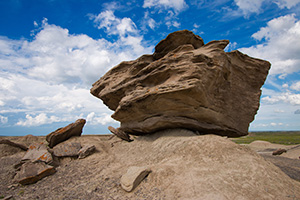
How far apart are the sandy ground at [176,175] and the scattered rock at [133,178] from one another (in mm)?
159

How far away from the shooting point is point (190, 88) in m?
8.39

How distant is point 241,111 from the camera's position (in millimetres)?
11172

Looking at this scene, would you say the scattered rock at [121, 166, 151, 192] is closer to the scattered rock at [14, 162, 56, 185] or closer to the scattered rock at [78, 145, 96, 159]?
the scattered rock at [14, 162, 56, 185]

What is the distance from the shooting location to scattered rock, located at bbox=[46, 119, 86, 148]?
1208cm

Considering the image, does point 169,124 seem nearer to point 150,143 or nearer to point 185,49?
point 150,143

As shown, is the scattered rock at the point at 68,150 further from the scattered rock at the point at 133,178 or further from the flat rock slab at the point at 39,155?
the scattered rock at the point at 133,178

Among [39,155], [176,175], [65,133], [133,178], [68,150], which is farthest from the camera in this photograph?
[65,133]

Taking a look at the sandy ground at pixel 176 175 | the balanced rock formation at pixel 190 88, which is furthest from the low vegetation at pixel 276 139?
the sandy ground at pixel 176 175

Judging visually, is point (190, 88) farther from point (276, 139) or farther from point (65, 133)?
point (276, 139)

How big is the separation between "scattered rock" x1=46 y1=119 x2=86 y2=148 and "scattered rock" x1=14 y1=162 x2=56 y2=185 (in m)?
3.51

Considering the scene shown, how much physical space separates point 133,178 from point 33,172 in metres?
5.37

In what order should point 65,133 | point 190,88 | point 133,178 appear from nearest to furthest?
point 133,178
point 190,88
point 65,133

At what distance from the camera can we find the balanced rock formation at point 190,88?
901cm

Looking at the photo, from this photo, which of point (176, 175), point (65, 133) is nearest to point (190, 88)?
point (176, 175)
